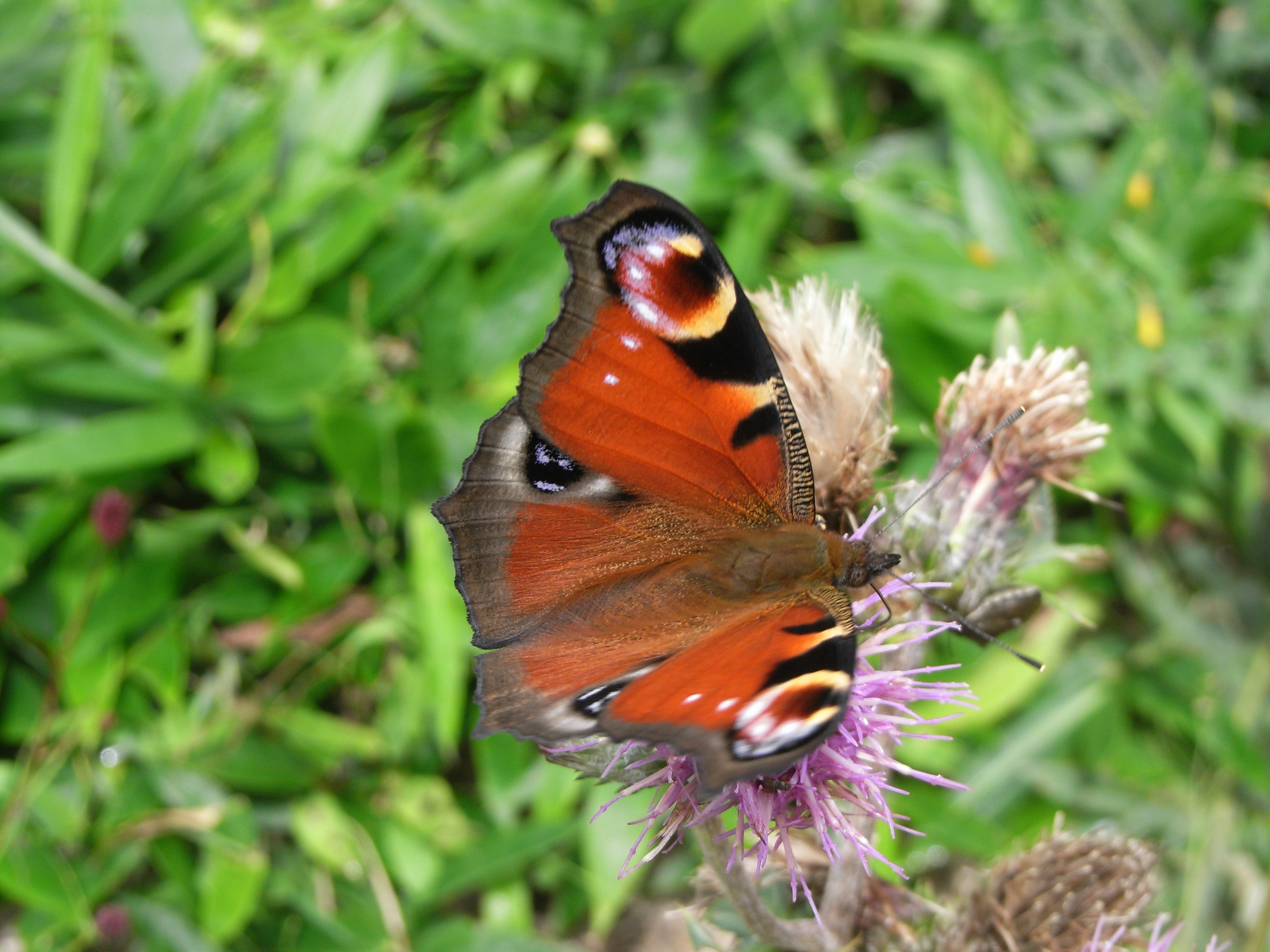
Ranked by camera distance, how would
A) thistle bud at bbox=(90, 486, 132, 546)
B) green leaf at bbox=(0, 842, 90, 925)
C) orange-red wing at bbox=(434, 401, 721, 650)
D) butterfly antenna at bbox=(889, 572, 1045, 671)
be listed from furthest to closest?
thistle bud at bbox=(90, 486, 132, 546), green leaf at bbox=(0, 842, 90, 925), orange-red wing at bbox=(434, 401, 721, 650), butterfly antenna at bbox=(889, 572, 1045, 671)

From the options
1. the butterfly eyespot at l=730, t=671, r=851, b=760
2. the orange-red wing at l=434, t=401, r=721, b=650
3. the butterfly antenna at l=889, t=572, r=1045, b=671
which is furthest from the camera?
the orange-red wing at l=434, t=401, r=721, b=650

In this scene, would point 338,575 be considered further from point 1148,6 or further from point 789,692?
point 1148,6

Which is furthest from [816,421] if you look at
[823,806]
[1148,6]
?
[1148,6]

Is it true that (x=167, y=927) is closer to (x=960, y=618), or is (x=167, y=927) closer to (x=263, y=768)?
(x=263, y=768)

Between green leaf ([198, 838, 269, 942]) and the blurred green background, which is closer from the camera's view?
green leaf ([198, 838, 269, 942])

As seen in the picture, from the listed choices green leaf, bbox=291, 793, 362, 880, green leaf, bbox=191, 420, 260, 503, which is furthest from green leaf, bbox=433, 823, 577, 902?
green leaf, bbox=191, 420, 260, 503

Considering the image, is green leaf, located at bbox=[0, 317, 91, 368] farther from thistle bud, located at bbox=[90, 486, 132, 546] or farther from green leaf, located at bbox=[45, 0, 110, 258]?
thistle bud, located at bbox=[90, 486, 132, 546]
